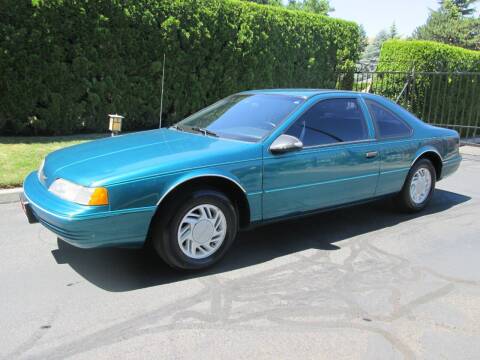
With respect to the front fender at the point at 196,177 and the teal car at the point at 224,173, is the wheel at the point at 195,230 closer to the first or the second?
the teal car at the point at 224,173

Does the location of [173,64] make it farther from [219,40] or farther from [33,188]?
[33,188]

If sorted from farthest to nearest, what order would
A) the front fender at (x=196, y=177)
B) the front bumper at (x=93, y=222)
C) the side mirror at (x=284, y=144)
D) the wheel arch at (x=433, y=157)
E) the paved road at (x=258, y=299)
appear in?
the wheel arch at (x=433, y=157) → the side mirror at (x=284, y=144) → the front fender at (x=196, y=177) → the front bumper at (x=93, y=222) → the paved road at (x=258, y=299)

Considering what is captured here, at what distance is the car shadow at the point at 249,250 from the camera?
3836mm

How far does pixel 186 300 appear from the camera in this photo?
346 cm

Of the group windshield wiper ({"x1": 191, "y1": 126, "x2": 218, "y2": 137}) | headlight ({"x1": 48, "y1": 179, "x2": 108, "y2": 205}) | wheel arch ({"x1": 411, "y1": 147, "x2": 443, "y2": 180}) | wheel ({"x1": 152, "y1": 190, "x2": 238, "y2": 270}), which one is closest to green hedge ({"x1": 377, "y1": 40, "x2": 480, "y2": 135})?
wheel arch ({"x1": 411, "y1": 147, "x2": 443, "y2": 180})

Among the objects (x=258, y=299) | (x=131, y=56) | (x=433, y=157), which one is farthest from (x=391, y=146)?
(x=131, y=56)

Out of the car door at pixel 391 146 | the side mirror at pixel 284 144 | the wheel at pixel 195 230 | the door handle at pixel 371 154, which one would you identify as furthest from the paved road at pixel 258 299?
the side mirror at pixel 284 144

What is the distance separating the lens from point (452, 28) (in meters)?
63.6

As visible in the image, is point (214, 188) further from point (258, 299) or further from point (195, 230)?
point (258, 299)

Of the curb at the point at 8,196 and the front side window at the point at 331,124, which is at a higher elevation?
the front side window at the point at 331,124

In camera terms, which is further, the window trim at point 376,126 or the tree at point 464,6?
the tree at point 464,6

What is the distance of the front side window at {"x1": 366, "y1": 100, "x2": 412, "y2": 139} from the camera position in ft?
17.2

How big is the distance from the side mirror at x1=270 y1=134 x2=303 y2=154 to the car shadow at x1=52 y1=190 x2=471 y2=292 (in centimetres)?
97

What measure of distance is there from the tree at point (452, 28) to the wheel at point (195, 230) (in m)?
66.7
